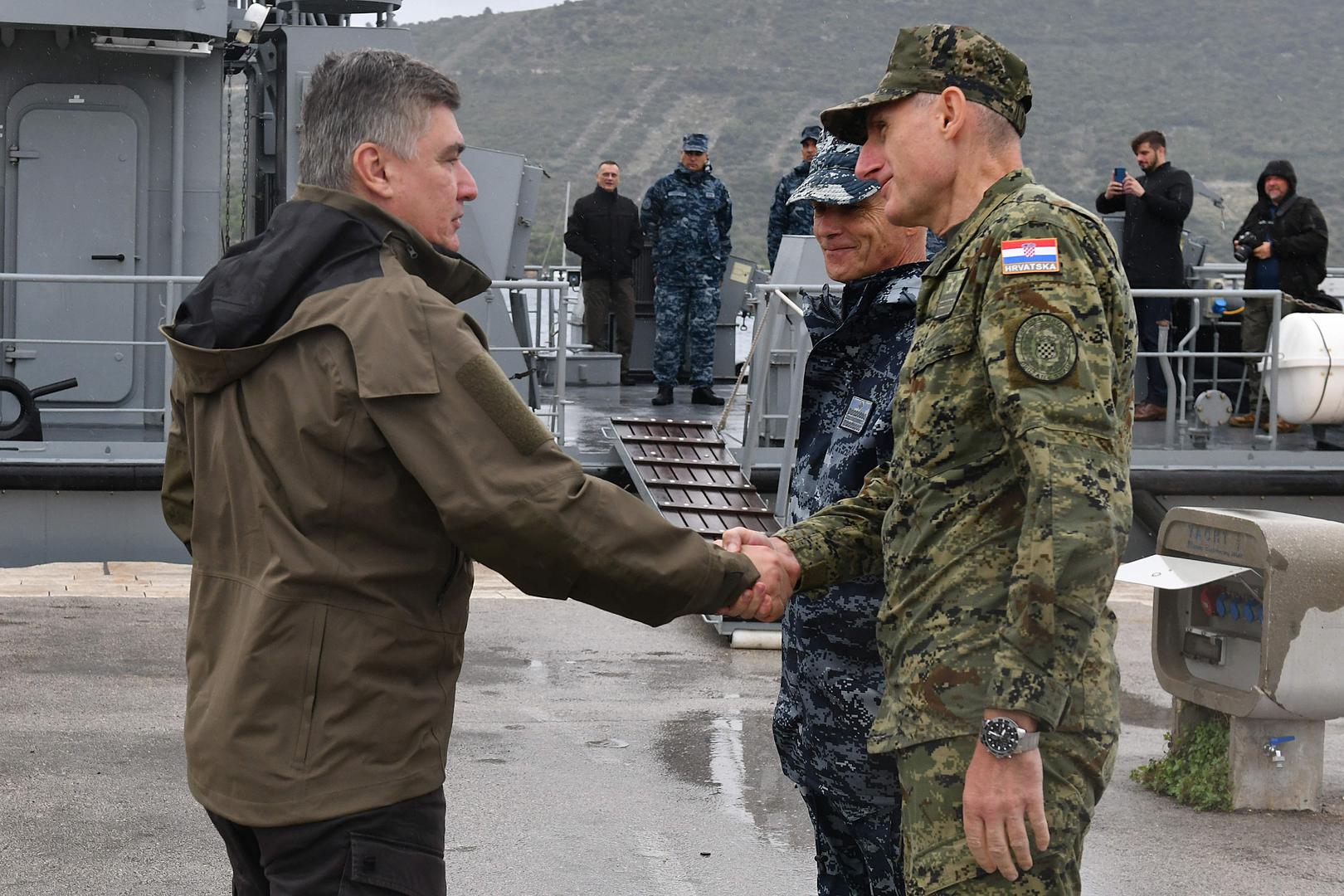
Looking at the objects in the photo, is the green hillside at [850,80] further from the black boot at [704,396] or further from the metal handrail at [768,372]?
the metal handrail at [768,372]

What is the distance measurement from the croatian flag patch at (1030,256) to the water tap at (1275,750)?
2.80 m

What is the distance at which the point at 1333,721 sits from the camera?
215 inches

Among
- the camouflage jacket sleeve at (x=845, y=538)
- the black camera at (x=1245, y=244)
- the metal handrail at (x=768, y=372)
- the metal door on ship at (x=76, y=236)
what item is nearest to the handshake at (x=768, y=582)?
the camouflage jacket sleeve at (x=845, y=538)

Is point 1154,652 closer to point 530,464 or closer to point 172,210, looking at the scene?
point 530,464

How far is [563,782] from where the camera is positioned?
4531 millimetres

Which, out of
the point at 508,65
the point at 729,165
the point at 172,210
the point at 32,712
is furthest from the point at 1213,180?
the point at 32,712

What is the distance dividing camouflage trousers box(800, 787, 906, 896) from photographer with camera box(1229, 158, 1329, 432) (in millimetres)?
7743

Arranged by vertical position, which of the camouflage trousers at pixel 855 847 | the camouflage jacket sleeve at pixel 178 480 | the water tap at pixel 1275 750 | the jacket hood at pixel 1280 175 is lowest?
the water tap at pixel 1275 750

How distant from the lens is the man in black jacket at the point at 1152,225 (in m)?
9.88

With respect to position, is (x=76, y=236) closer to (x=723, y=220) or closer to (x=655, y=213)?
(x=655, y=213)

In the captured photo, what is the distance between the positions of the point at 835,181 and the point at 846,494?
0.56 metres

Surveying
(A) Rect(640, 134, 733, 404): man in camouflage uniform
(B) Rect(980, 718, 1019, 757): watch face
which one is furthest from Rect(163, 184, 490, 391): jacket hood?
(A) Rect(640, 134, 733, 404): man in camouflage uniform

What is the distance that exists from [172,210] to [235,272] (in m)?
7.91

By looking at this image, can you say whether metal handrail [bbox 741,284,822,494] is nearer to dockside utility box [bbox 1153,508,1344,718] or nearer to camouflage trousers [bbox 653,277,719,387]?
camouflage trousers [bbox 653,277,719,387]
